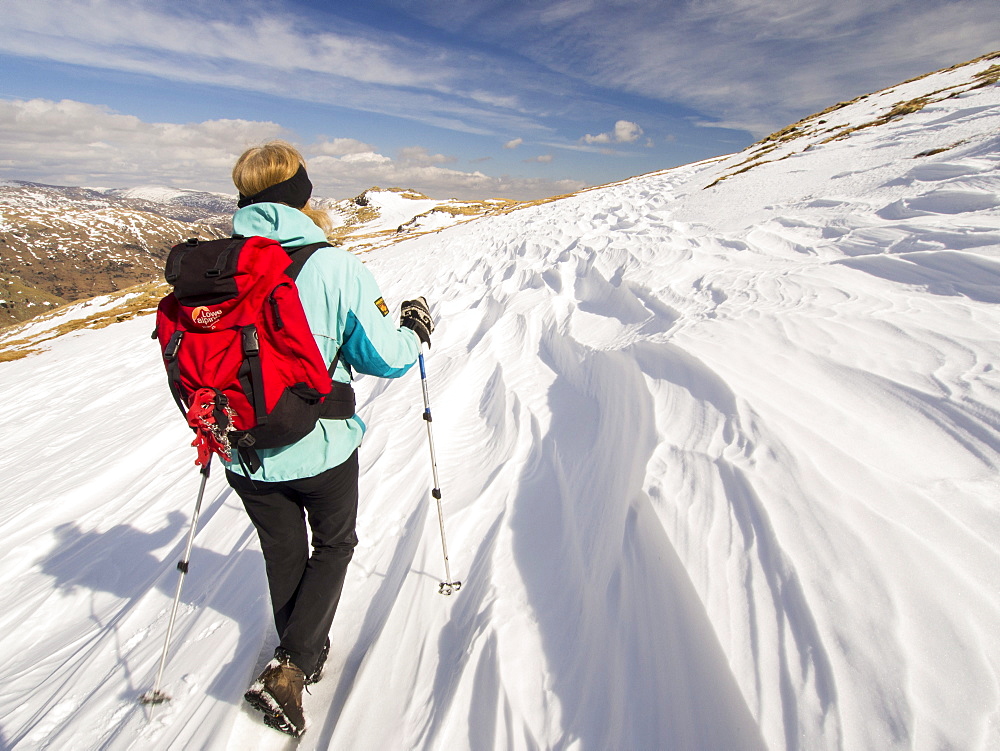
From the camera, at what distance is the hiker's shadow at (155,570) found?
2.48 meters

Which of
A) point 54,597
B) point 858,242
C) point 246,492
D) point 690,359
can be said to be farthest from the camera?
point 858,242

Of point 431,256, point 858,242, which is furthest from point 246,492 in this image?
point 431,256

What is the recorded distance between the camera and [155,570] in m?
3.11

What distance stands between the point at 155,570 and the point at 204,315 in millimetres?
2699

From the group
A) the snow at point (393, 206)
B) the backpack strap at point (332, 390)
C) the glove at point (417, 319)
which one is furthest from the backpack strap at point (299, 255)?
the snow at point (393, 206)

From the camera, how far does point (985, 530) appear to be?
1411 mm

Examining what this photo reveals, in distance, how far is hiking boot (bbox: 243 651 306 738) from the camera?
5.81ft

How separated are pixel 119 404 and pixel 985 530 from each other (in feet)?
30.2

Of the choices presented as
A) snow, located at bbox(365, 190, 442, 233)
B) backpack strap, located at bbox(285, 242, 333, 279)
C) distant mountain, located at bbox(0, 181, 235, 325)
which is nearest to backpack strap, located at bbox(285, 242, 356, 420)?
backpack strap, located at bbox(285, 242, 333, 279)

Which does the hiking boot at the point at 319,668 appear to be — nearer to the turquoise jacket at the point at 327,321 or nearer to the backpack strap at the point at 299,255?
the turquoise jacket at the point at 327,321

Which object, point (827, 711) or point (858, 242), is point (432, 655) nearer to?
point (827, 711)

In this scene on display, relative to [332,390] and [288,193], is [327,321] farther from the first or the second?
[288,193]

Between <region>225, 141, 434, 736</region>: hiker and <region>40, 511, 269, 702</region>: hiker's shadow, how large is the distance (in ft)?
1.85

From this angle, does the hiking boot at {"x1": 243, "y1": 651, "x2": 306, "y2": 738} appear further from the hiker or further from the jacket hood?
the jacket hood
